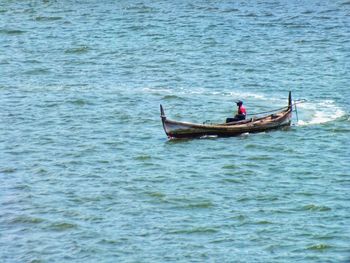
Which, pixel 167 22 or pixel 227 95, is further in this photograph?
pixel 167 22

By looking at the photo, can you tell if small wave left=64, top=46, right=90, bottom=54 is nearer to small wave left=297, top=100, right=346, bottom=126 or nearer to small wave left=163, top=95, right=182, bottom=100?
small wave left=163, top=95, right=182, bottom=100

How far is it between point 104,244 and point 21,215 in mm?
4653

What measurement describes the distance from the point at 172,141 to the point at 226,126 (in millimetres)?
2809

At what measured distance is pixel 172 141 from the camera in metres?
54.4

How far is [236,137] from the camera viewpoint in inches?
2162

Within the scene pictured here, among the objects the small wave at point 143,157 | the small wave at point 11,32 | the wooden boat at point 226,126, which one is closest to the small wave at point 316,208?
the small wave at point 143,157

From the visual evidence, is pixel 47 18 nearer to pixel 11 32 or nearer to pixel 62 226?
pixel 11 32

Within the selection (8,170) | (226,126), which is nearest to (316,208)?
(226,126)

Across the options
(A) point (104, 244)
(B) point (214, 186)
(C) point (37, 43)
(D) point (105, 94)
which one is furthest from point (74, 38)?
(A) point (104, 244)

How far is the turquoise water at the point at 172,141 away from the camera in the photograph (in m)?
41.1

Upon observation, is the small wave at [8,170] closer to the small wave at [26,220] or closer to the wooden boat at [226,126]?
the small wave at [26,220]

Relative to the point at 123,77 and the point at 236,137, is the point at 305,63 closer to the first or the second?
the point at 123,77

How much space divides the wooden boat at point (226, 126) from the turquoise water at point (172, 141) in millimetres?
435

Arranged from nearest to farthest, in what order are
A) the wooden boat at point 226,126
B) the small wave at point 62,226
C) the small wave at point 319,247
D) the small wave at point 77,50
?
the small wave at point 319,247 → the small wave at point 62,226 → the wooden boat at point 226,126 → the small wave at point 77,50
